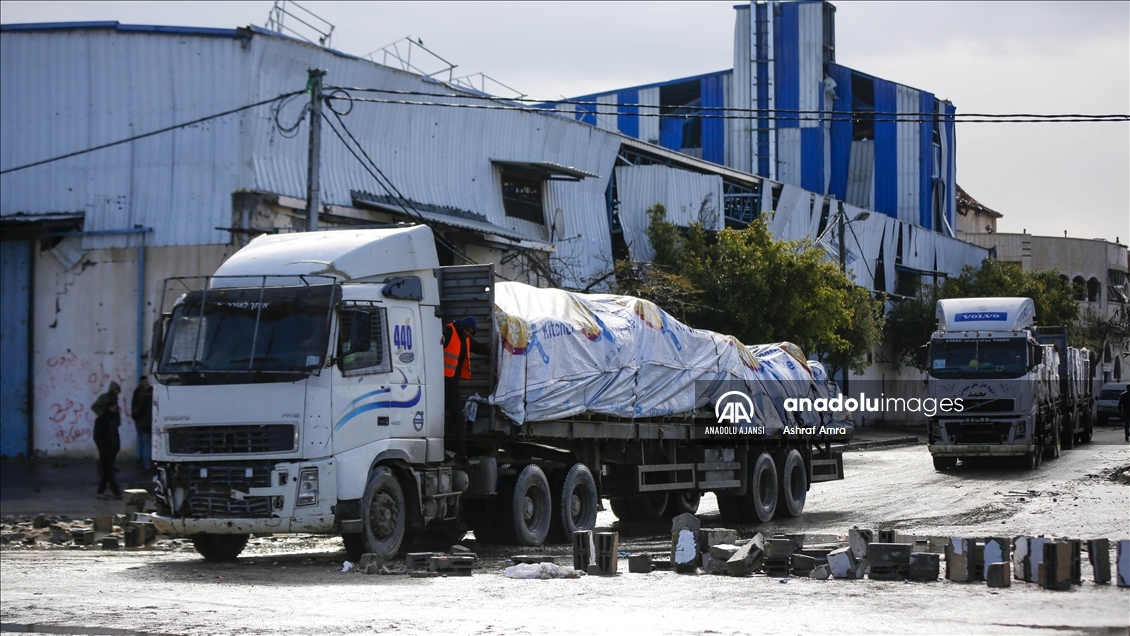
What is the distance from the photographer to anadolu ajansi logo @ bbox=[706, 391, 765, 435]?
60.9ft

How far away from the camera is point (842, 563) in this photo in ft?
36.3

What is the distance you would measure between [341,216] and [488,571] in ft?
50.7

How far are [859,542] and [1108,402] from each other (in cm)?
3207

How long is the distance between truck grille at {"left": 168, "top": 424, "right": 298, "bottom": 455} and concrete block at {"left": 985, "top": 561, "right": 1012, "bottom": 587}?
653 cm

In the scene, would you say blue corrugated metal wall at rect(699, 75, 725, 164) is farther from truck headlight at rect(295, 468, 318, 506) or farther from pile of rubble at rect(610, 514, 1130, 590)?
truck headlight at rect(295, 468, 318, 506)

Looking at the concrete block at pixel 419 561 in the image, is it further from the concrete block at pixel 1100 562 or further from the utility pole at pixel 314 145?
the utility pole at pixel 314 145

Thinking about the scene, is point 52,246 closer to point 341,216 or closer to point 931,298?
point 341,216

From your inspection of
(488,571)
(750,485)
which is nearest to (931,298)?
(750,485)

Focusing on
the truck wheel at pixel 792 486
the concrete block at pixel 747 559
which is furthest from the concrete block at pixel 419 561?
the truck wheel at pixel 792 486

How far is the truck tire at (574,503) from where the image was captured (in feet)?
50.4

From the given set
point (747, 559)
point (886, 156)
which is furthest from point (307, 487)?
point (886, 156)

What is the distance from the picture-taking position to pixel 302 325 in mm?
12461

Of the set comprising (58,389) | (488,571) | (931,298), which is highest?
(931,298)

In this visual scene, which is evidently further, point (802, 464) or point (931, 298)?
point (931, 298)
